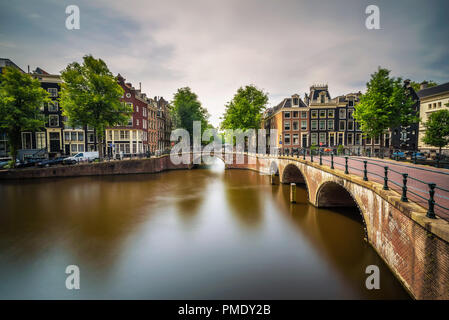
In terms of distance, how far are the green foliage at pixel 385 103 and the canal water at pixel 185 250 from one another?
13.3 m

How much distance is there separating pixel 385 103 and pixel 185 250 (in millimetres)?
25080

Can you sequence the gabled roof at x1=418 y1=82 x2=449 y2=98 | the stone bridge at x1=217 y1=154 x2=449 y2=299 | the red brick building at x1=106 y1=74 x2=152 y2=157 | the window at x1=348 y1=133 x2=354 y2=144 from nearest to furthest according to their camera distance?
the stone bridge at x1=217 y1=154 x2=449 y2=299 < the gabled roof at x1=418 y1=82 x2=449 y2=98 < the red brick building at x1=106 y1=74 x2=152 y2=157 < the window at x1=348 y1=133 x2=354 y2=144

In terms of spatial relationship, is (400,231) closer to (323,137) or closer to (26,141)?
(323,137)

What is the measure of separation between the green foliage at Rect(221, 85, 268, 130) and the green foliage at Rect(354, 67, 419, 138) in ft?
54.8

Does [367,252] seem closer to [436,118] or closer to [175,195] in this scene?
[175,195]

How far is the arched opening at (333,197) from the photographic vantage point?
1411 cm

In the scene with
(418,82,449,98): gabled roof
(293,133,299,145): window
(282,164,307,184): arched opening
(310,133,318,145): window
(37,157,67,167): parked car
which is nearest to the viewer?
(282,164,307,184): arched opening

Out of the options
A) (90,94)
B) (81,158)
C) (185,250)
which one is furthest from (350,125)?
(81,158)

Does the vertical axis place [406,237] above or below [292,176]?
above

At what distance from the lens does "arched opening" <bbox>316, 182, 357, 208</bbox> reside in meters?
14.1

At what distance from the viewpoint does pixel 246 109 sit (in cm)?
3641

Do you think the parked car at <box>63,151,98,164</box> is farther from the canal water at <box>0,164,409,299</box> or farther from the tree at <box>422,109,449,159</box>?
the tree at <box>422,109,449,159</box>

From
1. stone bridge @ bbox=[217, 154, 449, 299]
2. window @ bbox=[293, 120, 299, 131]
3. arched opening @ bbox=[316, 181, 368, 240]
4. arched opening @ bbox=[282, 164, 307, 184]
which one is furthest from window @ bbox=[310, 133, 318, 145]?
stone bridge @ bbox=[217, 154, 449, 299]

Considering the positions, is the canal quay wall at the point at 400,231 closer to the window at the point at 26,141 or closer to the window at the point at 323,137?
the window at the point at 323,137
